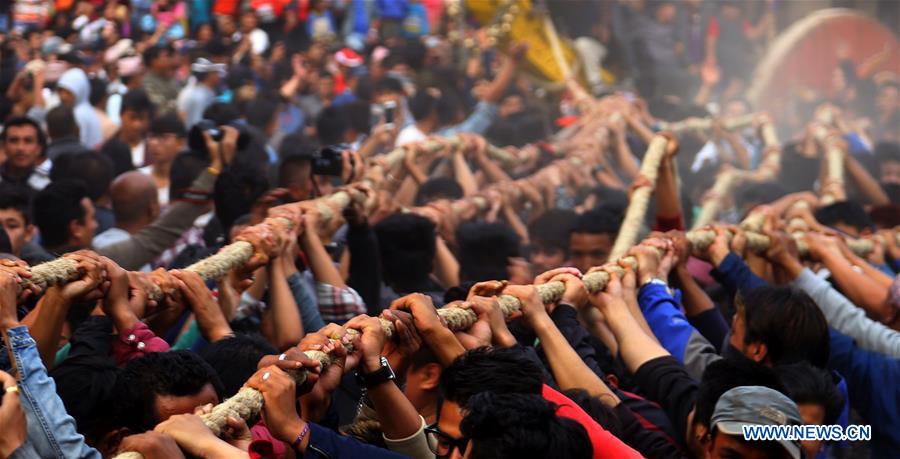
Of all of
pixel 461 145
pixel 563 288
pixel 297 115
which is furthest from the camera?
pixel 297 115

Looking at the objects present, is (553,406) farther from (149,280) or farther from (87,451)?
(149,280)

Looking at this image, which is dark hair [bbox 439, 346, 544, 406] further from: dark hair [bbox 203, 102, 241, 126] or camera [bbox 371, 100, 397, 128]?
dark hair [bbox 203, 102, 241, 126]

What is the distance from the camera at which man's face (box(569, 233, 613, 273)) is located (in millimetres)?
6449

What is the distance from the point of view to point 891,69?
16.7 metres

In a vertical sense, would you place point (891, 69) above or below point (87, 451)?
below

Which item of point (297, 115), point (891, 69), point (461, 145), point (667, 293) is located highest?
point (667, 293)

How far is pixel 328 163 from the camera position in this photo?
6203 mm

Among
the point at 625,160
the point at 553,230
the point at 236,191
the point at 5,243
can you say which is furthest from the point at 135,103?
the point at 5,243

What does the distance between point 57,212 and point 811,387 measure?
3.48m

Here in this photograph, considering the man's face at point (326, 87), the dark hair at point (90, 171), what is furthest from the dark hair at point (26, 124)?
the man's face at point (326, 87)

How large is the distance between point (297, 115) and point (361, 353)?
9086 mm

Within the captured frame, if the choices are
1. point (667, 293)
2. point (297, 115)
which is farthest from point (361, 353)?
point (297, 115)

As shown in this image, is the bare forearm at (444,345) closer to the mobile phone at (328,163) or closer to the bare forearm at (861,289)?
the mobile phone at (328,163)

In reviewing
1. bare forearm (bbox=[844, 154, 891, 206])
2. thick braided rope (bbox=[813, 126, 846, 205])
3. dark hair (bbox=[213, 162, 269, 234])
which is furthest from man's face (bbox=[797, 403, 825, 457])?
bare forearm (bbox=[844, 154, 891, 206])
